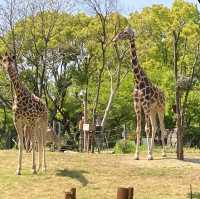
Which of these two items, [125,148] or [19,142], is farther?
[125,148]

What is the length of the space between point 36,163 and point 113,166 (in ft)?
7.00

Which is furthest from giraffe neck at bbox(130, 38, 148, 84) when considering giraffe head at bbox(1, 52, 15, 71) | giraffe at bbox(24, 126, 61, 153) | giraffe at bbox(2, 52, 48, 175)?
giraffe head at bbox(1, 52, 15, 71)

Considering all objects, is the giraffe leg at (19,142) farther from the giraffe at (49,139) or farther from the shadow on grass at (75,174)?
the giraffe at (49,139)

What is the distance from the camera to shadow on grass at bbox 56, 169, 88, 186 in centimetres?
1292

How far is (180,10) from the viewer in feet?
107

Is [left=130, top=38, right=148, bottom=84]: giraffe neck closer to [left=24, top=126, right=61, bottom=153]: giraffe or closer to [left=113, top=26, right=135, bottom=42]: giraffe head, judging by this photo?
[left=113, top=26, right=135, bottom=42]: giraffe head

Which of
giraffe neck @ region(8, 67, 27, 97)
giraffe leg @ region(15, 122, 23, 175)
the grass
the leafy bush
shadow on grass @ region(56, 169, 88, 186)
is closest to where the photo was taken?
the grass

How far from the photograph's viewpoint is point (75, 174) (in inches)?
534

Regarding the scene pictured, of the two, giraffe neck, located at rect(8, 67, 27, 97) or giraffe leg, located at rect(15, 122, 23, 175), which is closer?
giraffe leg, located at rect(15, 122, 23, 175)

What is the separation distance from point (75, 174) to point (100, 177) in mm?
710

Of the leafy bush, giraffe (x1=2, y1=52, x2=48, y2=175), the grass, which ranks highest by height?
giraffe (x1=2, y1=52, x2=48, y2=175)

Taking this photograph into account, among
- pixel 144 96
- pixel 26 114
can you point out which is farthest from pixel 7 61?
pixel 144 96

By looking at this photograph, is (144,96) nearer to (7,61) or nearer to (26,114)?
(26,114)

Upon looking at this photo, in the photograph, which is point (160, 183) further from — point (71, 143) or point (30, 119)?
point (71, 143)
